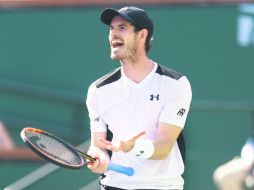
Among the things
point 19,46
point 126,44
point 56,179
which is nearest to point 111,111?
point 126,44

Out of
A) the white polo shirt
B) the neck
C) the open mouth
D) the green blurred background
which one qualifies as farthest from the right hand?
the green blurred background

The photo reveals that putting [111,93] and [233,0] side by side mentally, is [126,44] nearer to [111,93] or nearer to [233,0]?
[111,93]

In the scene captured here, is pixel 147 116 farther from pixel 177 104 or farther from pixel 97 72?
pixel 97 72

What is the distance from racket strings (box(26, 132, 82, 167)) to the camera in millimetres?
4383

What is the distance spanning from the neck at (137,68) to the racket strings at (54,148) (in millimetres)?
558

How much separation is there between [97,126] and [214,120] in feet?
11.2

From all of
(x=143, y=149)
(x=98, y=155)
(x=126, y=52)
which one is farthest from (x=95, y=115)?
(x=143, y=149)

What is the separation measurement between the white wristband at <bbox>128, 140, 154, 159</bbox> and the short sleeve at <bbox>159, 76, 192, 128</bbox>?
208mm

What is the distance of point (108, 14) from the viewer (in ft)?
14.9

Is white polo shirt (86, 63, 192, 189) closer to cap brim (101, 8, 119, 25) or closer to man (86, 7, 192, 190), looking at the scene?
man (86, 7, 192, 190)

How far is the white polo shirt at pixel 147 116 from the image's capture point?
4.39m

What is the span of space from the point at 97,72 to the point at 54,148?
146 inches

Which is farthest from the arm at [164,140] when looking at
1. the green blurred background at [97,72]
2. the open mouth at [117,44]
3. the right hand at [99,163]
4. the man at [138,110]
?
the green blurred background at [97,72]

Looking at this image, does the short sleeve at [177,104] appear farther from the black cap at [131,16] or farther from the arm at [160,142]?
the black cap at [131,16]
